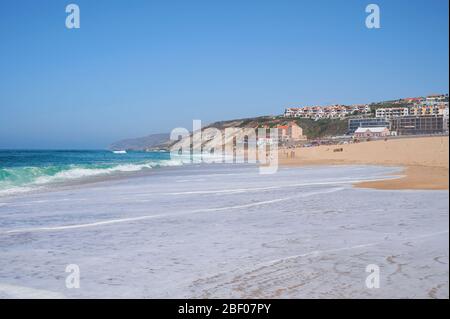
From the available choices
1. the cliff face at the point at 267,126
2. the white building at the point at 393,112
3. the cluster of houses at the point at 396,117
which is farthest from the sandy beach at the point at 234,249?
the white building at the point at 393,112

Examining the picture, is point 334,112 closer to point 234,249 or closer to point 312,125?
point 312,125

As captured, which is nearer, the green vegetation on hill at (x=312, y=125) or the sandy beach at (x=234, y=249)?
the sandy beach at (x=234, y=249)

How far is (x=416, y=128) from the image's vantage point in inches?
3996

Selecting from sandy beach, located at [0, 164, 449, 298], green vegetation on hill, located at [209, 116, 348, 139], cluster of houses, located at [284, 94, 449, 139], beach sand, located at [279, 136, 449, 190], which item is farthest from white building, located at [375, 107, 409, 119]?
sandy beach, located at [0, 164, 449, 298]

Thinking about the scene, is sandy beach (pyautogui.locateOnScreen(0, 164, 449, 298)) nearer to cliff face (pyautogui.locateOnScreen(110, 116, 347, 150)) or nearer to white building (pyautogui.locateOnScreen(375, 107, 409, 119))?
cliff face (pyautogui.locateOnScreen(110, 116, 347, 150))

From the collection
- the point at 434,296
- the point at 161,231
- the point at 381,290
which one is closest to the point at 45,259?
the point at 161,231

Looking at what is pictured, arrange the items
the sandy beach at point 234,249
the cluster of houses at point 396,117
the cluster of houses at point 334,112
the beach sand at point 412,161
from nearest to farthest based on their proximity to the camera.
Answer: the sandy beach at point 234,249 < the beach sand at point 412,161 < the cluster of houses at point 396,117 < the cluster of houses at point 334,112

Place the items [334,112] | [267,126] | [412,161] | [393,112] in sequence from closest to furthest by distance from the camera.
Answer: [412,161], [393,112], [267,126], [334,112]

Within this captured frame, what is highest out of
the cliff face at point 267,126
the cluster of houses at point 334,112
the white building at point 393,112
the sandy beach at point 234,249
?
the cluster of houses at point 334,112

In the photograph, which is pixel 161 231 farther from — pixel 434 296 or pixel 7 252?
pixel 434 296

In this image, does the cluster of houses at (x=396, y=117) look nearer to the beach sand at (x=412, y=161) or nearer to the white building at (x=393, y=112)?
the white building at (x=393, y=112)

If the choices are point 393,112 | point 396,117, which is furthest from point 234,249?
point 393,112

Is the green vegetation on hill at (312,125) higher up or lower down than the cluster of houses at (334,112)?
lower down
